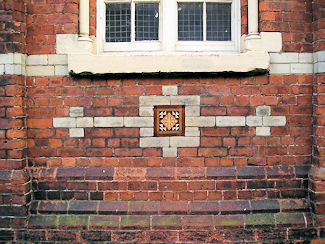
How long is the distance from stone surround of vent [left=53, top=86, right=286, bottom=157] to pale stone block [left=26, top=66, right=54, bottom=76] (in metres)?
0.46

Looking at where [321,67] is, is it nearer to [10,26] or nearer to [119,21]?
[119,21]

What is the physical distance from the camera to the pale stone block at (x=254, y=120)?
9.37 ft

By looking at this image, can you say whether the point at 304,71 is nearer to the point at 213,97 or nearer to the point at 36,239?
the point at 213,97

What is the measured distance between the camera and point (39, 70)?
2.87 m

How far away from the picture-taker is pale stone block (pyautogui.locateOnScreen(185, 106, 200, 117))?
2850 millimetres

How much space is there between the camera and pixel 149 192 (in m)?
2.83

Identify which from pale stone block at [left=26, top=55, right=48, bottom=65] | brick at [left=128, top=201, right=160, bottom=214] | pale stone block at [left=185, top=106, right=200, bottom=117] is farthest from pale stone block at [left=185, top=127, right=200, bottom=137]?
pale stone block at [left=26, top=55, right=48, bottom=65]

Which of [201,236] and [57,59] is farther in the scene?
[57,59]

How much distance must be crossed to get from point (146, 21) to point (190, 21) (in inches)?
19.5

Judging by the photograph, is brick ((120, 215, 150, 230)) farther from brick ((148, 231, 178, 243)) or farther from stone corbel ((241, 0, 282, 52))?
stone corbel ((241, 0, 282, 52))

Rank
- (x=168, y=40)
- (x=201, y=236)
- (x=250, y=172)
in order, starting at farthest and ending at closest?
(x=168, y=40) → (x=250, y=172) → (x=201, y=236)

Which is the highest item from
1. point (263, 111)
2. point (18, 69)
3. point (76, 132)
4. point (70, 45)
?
point (70, 45)

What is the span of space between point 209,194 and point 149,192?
63 centimetres

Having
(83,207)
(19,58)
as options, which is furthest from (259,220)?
(19,58)
